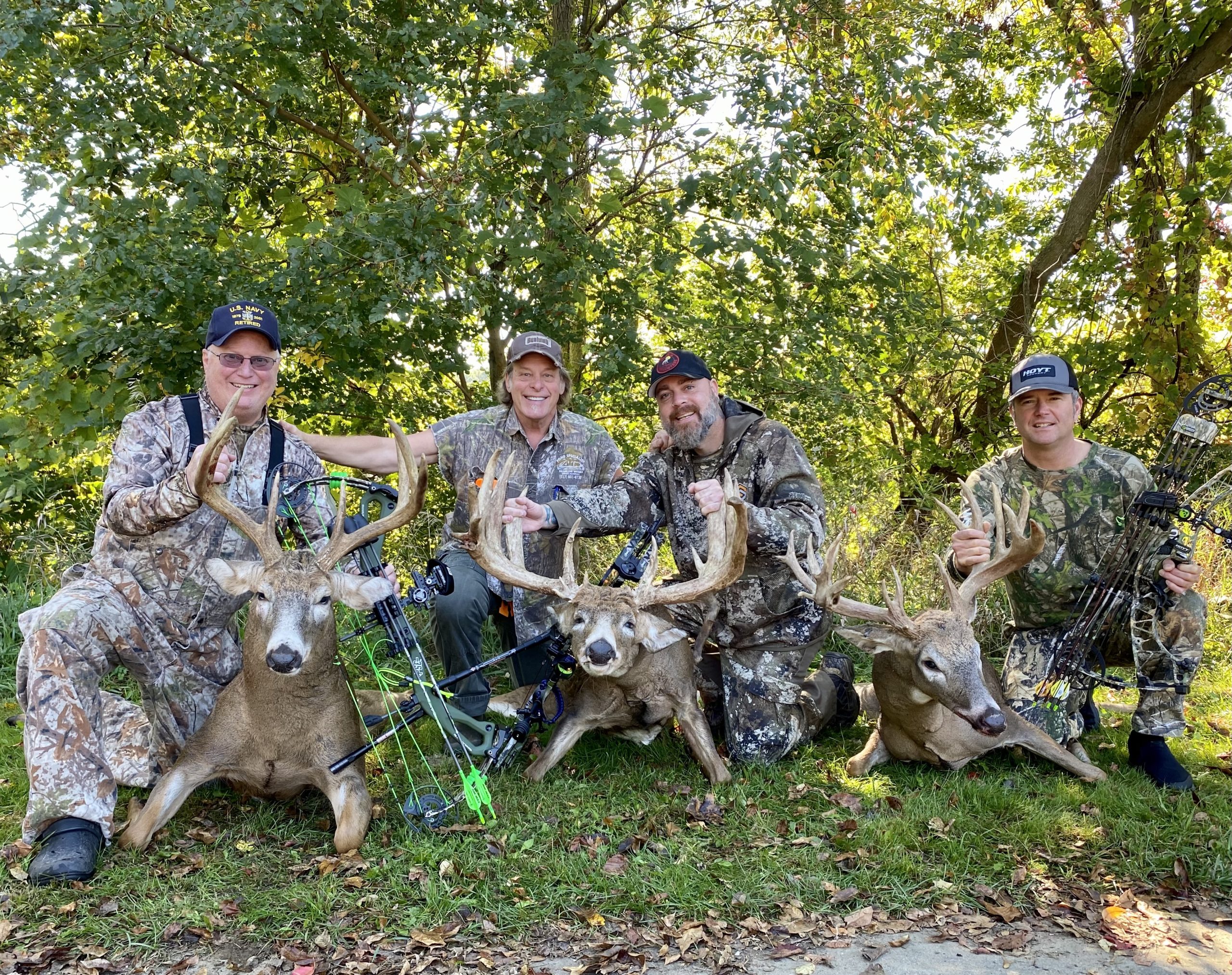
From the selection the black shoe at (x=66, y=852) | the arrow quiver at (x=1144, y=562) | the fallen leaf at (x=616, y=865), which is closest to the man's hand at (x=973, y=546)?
the arrow quiver at (x=1144, y=562)

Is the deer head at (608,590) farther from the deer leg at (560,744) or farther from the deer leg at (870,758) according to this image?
the deer leg at (870,758)

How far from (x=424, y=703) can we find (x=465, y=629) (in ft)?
2.80

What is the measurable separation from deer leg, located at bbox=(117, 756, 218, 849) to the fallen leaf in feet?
6.09

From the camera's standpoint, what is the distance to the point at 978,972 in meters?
3.46

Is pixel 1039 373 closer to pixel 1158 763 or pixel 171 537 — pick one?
pixel 1158 763

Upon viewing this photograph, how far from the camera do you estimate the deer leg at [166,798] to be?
4.30 meters

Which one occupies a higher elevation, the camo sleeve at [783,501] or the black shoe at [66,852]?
the camo sleeve at [783,501]

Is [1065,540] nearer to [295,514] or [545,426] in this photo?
[545,426]

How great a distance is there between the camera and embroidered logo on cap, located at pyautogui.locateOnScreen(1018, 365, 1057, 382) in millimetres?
5469

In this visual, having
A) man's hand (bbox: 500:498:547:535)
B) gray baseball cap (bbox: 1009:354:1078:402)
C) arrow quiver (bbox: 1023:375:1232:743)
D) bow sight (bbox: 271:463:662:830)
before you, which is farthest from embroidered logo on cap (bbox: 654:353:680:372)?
arrow quiver (bbox: 1023:375:1232:743)

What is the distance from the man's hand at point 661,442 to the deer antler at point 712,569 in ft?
3.01

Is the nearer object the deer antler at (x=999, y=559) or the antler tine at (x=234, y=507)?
the antler tine at (x=234, y=507)

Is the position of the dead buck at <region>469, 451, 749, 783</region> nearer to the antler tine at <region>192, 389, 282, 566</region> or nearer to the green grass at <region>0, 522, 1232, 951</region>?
the green grass at <region>0, 522, 1232, 951</region>


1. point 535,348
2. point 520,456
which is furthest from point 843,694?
point 535,348
